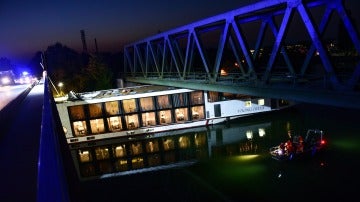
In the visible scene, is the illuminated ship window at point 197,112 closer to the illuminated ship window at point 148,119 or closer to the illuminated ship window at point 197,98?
the illuminated ship window at point 197,98

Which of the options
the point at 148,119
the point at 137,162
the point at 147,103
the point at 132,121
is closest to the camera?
the point at 137,162

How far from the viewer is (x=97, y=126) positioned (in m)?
30.6

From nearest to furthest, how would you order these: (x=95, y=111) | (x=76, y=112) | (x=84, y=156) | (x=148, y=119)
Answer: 1. (x=84, y=156)
2. (x=76, y=112)
3. (x=95, y=111)
4. (x=148, y=119)

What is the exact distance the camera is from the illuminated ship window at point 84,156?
26.5m

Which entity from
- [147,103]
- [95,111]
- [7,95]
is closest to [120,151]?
[95,111]

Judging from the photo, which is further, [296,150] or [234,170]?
[296,150]

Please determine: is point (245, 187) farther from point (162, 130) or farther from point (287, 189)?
point (162, 130)

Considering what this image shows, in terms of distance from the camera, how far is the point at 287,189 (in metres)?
16.3

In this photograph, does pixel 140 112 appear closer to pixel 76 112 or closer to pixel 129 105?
pixel 129 105

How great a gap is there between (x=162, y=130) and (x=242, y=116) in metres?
10.5

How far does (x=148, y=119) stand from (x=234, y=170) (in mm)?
14182

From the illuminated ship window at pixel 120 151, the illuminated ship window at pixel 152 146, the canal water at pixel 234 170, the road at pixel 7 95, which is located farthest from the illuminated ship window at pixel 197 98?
the road at pixel 7 95

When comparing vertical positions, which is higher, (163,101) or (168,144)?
(163,101)

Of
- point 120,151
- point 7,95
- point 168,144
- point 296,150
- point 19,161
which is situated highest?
point 7,95
